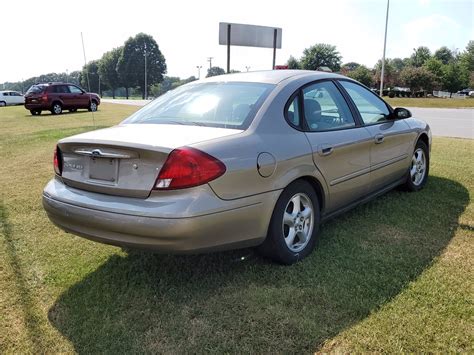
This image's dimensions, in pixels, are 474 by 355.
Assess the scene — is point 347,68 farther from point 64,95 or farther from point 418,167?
point 418,167

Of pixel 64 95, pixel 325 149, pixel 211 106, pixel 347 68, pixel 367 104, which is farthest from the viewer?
pixel 347 68

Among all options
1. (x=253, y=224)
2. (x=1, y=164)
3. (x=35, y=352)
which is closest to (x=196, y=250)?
(x=253, y=224)

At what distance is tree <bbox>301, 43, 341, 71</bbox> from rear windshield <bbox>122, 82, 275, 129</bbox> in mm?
88871

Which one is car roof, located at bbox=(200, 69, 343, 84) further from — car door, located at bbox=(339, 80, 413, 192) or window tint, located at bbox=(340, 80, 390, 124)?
car door, located at bbox=(339, 80, 413, 192)

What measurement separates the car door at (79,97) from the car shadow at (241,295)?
22748mm

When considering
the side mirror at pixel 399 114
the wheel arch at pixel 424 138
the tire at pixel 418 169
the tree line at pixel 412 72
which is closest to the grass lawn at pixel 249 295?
the tire at pixel 418 169

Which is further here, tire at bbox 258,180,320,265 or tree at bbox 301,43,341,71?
Answer: tree at bbox 301,43,341,71

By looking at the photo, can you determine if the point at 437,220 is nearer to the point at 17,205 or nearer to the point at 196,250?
the point at 196,250

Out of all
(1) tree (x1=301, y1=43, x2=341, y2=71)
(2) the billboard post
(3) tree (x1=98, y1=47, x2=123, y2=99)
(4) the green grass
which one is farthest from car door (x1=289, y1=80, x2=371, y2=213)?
(3) tree (x1=98, y1=47, x2=123, y2=99)

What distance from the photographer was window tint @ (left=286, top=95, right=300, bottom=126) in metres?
3.50

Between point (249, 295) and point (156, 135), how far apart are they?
1278 mm

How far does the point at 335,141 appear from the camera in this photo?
12.6ft

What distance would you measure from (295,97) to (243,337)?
77.3 inches

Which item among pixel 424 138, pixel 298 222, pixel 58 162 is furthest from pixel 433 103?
pixel 58 162
